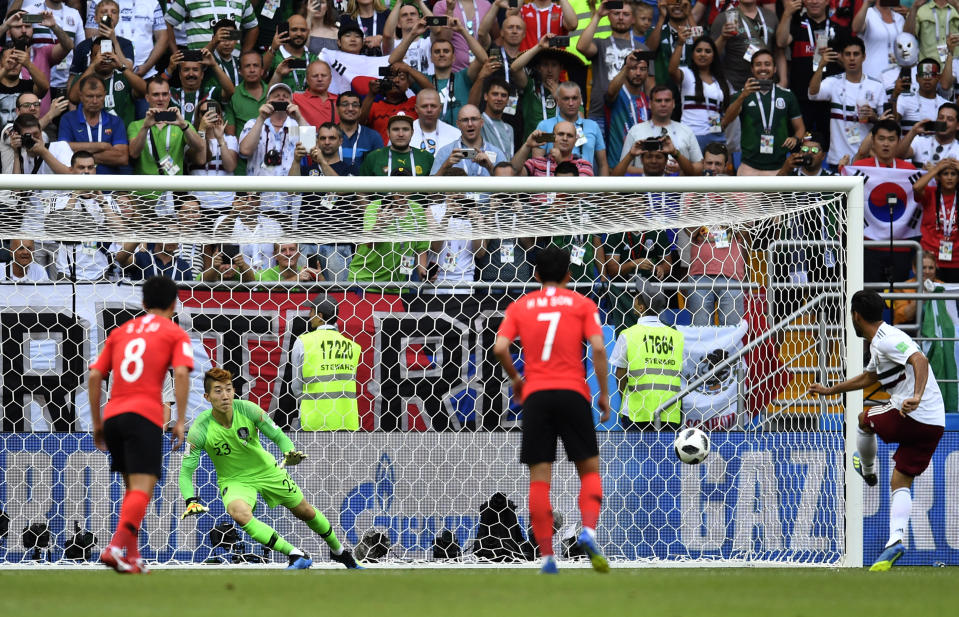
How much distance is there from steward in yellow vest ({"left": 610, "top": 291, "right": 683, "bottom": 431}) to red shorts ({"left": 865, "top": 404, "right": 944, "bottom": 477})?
1.88m

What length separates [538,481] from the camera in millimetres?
7000

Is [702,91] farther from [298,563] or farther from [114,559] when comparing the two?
[114,559]

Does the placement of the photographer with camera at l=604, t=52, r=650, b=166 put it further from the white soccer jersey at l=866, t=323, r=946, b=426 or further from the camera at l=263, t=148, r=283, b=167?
the white soccer jersey at l=866, t=323, r=946, b=426

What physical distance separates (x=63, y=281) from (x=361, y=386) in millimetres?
2376

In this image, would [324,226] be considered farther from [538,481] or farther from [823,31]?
[823,31]

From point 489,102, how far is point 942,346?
467 cm

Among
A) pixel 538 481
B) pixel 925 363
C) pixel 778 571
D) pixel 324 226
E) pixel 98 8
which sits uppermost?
pixel 98 8

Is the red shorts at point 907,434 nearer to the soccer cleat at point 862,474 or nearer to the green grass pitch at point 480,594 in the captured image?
the soccer cleat at point 862,474

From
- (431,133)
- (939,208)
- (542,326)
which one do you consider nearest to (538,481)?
(542,326)

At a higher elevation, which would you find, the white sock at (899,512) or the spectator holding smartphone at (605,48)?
the spectator holding smartphone at (605,48)

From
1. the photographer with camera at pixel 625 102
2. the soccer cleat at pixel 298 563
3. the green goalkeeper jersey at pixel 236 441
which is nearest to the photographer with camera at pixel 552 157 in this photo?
the photographer with camera at pixel 625 102

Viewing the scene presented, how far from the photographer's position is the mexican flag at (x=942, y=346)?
34.8 ft

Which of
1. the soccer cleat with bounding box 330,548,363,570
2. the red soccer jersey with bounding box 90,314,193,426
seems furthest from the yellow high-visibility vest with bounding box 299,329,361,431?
the red soccer jersey with bounding box 90,314,193,426

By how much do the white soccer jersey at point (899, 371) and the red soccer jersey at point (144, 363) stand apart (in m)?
4.24
